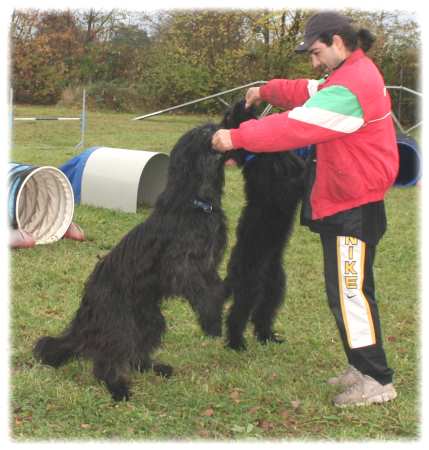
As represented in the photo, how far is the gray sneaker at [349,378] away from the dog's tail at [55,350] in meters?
1.72

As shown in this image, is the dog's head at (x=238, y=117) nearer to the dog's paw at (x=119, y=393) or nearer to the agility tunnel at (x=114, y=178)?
the dog's paw at (x=119, y=393)

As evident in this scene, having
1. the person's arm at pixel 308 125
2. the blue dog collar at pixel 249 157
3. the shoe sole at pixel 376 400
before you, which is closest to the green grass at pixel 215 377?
the shoe sole at pixel 376 400

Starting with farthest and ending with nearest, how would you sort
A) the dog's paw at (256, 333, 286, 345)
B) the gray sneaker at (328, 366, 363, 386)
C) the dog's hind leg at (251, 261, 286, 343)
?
1. the dog's paw at (256, 333, 286, 345)
2. the dog's hind leg at (251, 261, 286, 343)
3. the gray sneaker at (328, 366, 363, 386)

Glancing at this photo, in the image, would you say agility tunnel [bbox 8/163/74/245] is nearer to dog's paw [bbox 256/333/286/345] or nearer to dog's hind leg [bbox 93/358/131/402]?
dog's paw [bbox 256/333/286/345]

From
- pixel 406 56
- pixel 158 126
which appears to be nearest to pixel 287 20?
pixel 406 56

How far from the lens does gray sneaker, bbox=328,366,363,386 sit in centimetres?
391

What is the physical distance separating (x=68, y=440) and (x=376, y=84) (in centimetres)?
260

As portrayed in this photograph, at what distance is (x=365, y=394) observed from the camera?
149 inches

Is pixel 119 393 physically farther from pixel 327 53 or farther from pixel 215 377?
pixel 327 53

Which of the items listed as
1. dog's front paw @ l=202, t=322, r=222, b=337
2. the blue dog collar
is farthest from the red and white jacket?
dog's front paw @ l=202, t=322, r=222, b=337

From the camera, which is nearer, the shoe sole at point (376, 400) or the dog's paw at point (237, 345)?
the shoe sole at point (376, 400)

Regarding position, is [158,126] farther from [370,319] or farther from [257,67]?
[370,319]

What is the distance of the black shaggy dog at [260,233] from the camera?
4301mm

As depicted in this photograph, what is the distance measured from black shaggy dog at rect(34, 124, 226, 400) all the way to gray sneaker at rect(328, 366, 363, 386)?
3.12 ft
